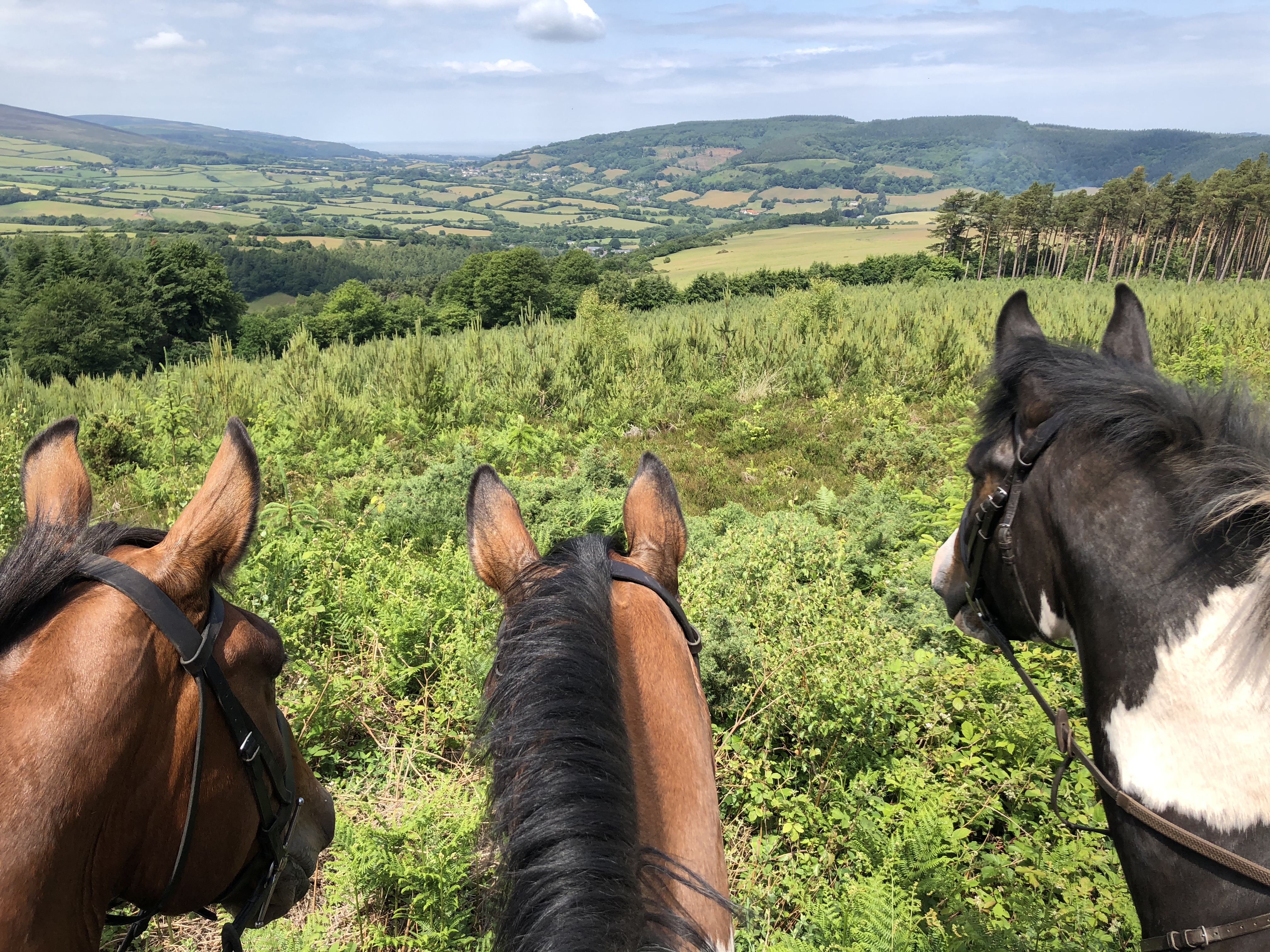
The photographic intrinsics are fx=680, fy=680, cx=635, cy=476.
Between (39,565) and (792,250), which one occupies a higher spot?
(39,565)

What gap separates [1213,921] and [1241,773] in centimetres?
32

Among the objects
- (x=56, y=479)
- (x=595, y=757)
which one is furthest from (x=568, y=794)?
(x=56, y=479)

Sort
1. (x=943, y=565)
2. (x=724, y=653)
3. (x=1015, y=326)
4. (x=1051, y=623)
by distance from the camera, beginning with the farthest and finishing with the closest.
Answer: (x=724, y=653)
(x=943, y=565)
(x=1015, y=326)
(x=1051, y=623)

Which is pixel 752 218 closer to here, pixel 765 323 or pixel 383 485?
pixel 765 323

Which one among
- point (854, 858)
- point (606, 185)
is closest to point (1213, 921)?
point (854, 858)

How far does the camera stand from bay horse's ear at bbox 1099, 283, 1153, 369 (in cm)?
188

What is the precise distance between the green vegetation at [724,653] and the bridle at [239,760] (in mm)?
432

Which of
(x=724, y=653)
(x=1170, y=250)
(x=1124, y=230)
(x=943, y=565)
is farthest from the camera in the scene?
(x=1124, y=230)

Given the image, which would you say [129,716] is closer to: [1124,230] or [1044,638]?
[1044,638]

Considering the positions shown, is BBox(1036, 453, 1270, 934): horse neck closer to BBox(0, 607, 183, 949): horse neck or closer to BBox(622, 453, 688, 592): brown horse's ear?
BBox(622, 453, 688, 592): brown horse's ear

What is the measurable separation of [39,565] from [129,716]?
0.26 meters

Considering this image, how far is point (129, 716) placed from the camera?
100 cm

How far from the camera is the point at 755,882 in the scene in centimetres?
282

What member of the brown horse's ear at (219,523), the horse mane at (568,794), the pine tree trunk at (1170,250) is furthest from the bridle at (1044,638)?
the pine tree trunk at (1170,250)
